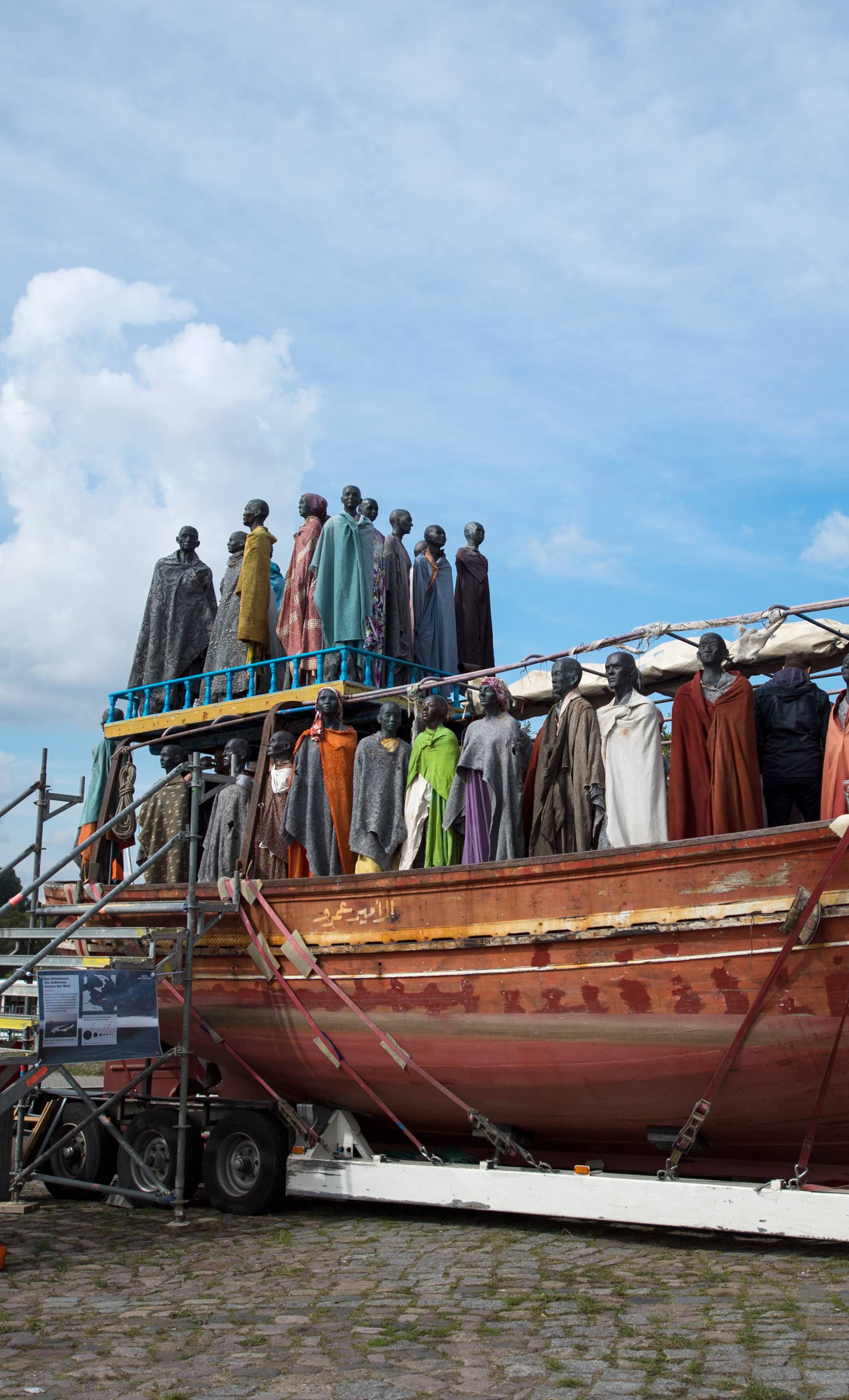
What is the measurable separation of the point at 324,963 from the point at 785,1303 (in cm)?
361

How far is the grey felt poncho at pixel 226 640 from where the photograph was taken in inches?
424

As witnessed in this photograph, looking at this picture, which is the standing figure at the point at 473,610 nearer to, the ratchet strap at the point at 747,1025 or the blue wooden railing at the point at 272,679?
the blue wooden railing at the point at 272,679

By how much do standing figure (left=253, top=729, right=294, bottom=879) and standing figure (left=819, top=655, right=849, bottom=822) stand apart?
3780 mm

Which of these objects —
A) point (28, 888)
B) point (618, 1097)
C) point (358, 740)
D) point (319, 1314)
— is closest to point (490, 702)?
point (358, 740)

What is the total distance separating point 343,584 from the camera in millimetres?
10133

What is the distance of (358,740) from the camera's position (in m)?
9.40

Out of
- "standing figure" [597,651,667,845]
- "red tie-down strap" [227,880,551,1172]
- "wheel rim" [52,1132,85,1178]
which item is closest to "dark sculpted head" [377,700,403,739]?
"red tie-down strap" [227,880,551,1172]

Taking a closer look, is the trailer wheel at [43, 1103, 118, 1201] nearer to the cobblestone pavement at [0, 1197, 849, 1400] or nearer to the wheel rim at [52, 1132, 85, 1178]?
the wheel rim at [52, 1132, 85, 1178]

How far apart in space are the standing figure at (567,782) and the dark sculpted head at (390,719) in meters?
1.28

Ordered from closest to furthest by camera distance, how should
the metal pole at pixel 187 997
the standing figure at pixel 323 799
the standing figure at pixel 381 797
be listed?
the metal pole at pixel 187 997 < the standing figure at pixel 381 797 < the standing figure at pixel 323 799

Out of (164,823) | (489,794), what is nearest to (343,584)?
(164,823)

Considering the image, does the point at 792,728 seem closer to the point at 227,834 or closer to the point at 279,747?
the point at 279,747

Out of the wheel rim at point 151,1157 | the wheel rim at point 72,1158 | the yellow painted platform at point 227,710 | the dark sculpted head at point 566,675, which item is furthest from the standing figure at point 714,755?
the wheel rim at point 72,1158

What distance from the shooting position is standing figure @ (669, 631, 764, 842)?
274 inches
